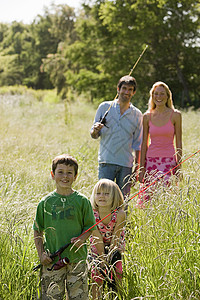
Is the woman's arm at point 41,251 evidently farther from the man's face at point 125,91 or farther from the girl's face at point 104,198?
the man's face at point 125,91

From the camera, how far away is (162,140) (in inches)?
158

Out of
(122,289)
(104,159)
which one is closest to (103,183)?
(122,289)

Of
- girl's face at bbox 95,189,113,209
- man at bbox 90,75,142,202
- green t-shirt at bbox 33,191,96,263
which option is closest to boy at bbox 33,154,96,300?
green t-shirt at bbox 33,191,96,263

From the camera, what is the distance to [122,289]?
2.45 meters

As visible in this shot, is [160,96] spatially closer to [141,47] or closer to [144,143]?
[144,143]

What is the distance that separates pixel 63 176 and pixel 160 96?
6.31ft

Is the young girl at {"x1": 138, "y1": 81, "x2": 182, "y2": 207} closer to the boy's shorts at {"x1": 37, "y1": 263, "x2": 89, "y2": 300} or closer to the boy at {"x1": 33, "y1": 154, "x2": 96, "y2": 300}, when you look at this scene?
the boy at {"x1": 33, "y1": 154, "x2": 96, "y2": 300}

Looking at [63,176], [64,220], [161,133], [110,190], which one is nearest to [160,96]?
[161,133]

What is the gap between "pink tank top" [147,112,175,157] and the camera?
157 inches

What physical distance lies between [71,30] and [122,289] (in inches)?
1232

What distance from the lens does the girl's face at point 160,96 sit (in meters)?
3.98

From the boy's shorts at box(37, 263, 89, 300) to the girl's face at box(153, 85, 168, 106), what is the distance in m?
2.16

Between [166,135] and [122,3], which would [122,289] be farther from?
[122,3]

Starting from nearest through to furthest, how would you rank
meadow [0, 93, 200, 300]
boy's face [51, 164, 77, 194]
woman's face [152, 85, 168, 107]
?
A: meadow [0, 93, 200, 300]
boy's face [51, 164, 77, 194]
woman's face [152, 85, 168, 107]
